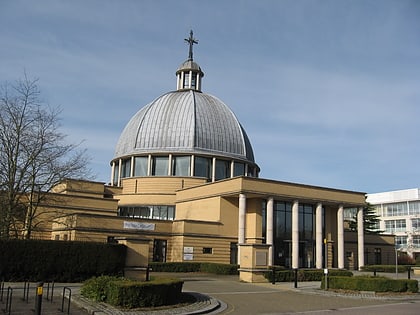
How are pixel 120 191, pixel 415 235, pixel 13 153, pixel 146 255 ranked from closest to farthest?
pixel 146 255 < pixel 13 153 < pixel 120 191 < pixel 415 235

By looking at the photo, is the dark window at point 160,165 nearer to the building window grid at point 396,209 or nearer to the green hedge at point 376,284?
the green hedge at point 376,284

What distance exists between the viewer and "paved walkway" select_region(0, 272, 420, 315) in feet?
47.9

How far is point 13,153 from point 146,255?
9993 millimetres

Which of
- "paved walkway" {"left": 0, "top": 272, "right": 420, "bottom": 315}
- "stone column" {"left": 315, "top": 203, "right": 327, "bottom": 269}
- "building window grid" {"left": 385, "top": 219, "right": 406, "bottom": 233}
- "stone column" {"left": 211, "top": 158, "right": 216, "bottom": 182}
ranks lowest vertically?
"paved walkway" {"left": 0, "top": 272, "right": 420, "bottom": 315}

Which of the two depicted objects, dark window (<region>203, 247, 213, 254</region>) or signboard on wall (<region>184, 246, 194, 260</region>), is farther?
dark window (<region>203, 247, 213, 254</region>)

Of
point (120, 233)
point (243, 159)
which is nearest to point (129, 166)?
point (243, 159)

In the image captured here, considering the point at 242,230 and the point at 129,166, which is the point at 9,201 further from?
the point at 129,166

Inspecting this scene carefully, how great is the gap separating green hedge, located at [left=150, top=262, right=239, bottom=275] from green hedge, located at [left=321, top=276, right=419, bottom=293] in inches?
473

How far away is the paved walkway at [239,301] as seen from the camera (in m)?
14.6

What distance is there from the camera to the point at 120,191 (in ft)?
169

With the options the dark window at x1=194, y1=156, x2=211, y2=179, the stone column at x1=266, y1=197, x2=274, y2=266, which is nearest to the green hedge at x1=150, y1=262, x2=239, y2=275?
the stone column at x1=266, y1=197, x2=274, y2=266

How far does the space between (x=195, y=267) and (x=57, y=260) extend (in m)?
15.4

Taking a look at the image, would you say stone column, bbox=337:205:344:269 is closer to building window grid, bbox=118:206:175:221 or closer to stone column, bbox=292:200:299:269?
stone column, bbox=292:200:299:269

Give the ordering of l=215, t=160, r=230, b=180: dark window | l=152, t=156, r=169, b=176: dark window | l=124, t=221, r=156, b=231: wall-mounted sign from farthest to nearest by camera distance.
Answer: l=215, t=160, r=230, b=180: dark window
l=152, t=156, r=169, b=176: dark window
l=124, t=221, r=156, b=231: wall-mounted sign
